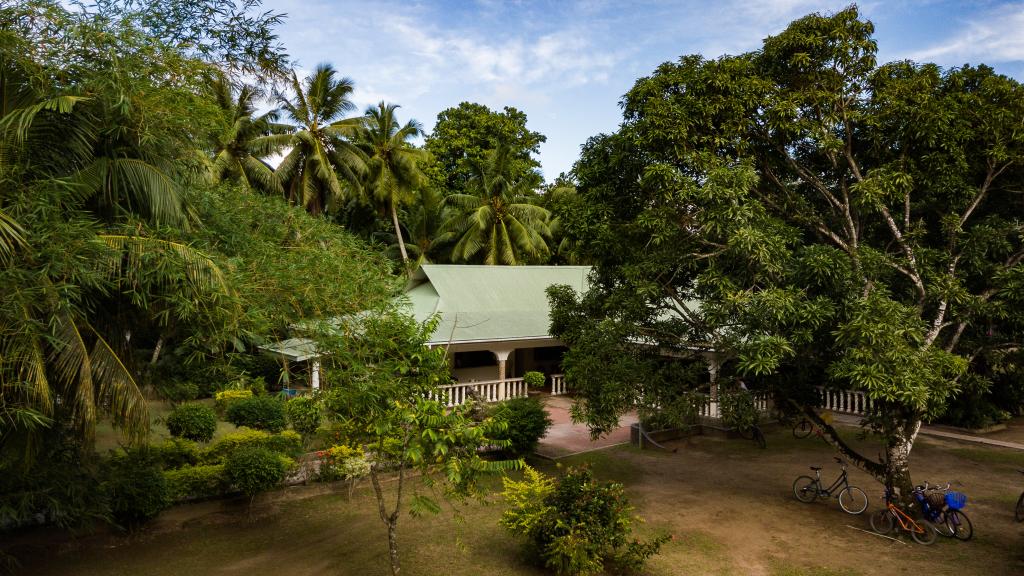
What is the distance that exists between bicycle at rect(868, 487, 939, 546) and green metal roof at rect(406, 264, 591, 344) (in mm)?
10939

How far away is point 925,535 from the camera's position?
9.64 metres

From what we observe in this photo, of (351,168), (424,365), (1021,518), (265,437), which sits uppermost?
(351,168)

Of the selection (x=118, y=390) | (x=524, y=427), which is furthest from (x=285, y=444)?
(x=118, y=390)

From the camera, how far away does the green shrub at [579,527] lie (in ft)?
27.0

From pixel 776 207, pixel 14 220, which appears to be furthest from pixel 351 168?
pixel 14 220

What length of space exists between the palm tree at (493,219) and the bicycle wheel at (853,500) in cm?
2160

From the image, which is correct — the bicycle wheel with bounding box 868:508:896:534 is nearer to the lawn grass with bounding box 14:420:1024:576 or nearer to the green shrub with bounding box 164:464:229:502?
the lawn grass with bounding box 14:420:1024:576

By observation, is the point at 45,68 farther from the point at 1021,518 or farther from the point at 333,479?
the point at 1021,518

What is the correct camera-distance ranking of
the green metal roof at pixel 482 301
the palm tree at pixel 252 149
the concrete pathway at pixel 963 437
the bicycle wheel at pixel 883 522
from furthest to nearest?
the palm tree at pixel 252 149, the green metal roof at pixel 482 301, the concrete pathway at pixel 963 437, the bicycle wheel at pixel 883 522

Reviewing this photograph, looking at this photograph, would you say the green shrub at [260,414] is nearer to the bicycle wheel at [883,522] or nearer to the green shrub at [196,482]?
the green shrub at [196,482]

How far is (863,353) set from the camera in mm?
8508

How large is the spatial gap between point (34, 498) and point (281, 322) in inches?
149

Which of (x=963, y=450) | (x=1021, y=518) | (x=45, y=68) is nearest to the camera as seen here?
(x=45, y=68)

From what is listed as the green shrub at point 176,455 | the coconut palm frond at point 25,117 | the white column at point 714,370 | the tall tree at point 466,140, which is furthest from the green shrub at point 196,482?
the tall tree at point 466,140
